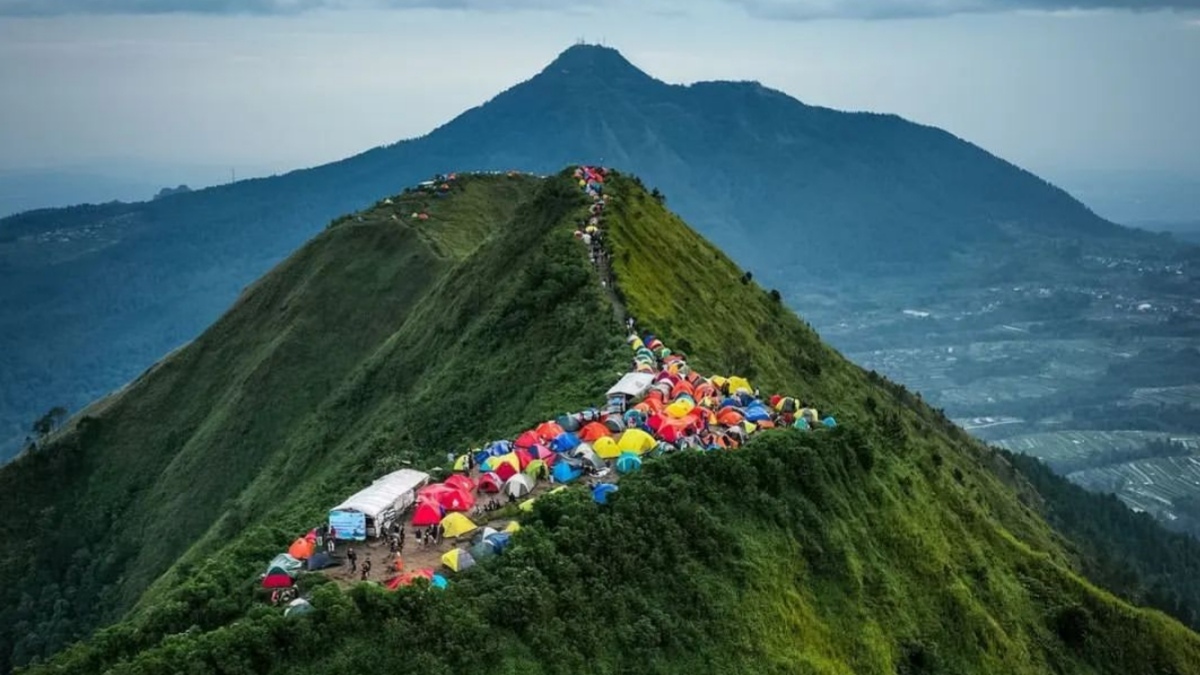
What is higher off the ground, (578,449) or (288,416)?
(578,449)

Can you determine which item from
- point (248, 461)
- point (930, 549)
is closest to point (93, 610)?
point (248, 461)

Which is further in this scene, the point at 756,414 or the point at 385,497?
the point at 756,414

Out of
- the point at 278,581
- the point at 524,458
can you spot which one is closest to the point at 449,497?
the point at 524,458

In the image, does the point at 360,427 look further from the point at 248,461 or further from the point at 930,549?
the point at 930,549

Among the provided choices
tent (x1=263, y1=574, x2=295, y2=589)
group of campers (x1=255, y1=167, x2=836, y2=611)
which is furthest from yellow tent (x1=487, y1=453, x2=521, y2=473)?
tent (x1=263, y1=574, x2=295, y2=589)

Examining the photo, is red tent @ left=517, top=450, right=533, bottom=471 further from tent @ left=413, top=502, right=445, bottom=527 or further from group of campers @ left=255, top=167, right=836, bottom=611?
tent @ left=413, top=502, right=445, bottom=527

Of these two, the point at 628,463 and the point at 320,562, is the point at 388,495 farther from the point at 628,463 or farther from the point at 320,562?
the point at 628,463

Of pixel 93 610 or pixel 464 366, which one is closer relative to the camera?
pixel 464 366
